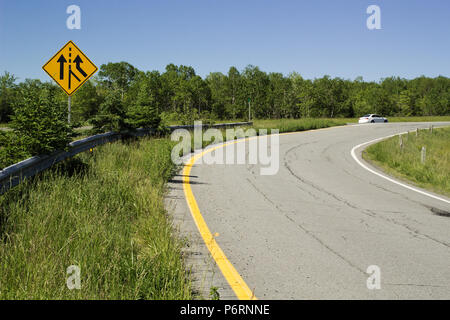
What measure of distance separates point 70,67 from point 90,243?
332 inches

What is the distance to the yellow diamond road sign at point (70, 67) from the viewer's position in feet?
36.6

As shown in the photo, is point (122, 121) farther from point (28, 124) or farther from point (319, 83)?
point (319, 83)

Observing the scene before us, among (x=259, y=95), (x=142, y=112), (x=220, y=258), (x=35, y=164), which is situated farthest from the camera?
(x=259, y=95)

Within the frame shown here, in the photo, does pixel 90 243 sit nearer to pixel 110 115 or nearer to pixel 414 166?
pixel 110 115

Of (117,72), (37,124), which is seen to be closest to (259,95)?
(117,72)

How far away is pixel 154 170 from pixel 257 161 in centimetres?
571

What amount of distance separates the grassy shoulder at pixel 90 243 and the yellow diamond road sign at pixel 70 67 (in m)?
4.72

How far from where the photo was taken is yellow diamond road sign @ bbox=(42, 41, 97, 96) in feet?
36.6

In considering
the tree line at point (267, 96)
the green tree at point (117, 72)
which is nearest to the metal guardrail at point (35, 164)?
the tree line at point (267, 96)

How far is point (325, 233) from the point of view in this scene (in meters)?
6.17

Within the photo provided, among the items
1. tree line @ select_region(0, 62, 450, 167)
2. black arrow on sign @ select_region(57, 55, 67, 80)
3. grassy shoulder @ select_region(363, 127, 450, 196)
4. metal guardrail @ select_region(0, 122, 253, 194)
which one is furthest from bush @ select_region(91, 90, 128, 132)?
tree line @ select_region(0, 62, 450, 167)

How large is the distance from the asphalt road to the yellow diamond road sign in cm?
436

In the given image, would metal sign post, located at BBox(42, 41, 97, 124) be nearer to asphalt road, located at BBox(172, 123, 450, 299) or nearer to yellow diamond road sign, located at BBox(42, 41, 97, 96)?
yellow diamond road sign, located at BBox(42, 41, 97, 96)

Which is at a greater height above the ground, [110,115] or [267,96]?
[267,96]
